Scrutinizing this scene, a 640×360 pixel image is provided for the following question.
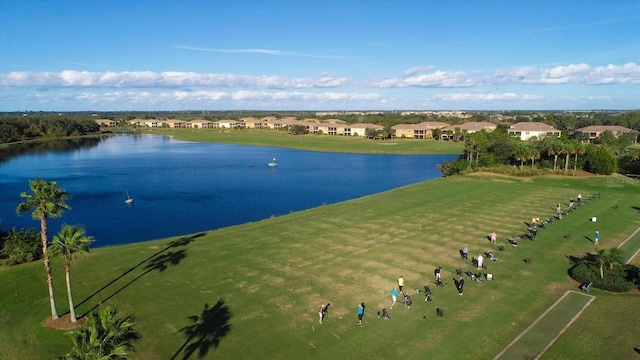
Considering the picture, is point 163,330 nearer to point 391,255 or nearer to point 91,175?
point 391,255

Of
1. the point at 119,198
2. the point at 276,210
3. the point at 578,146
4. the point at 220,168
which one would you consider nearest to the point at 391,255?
the point at 276,210

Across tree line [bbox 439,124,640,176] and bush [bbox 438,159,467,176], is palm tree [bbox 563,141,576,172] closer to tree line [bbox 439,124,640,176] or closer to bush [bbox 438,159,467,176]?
tree line [bbox 439,124,640,176]

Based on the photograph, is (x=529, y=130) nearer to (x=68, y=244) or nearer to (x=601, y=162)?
A: (x=601, y=162)

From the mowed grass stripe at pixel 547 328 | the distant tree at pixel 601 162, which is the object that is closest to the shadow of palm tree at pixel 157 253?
the mowed grass stripe at pixel 547 328

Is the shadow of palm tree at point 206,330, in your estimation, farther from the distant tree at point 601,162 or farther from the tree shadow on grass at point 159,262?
the distant tree at point 601,162

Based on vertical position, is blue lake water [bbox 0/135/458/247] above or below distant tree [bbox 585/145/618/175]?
below

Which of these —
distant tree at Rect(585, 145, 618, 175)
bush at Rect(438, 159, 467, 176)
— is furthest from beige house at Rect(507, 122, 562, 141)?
bush at Rect(438, 159, 467, 176)
